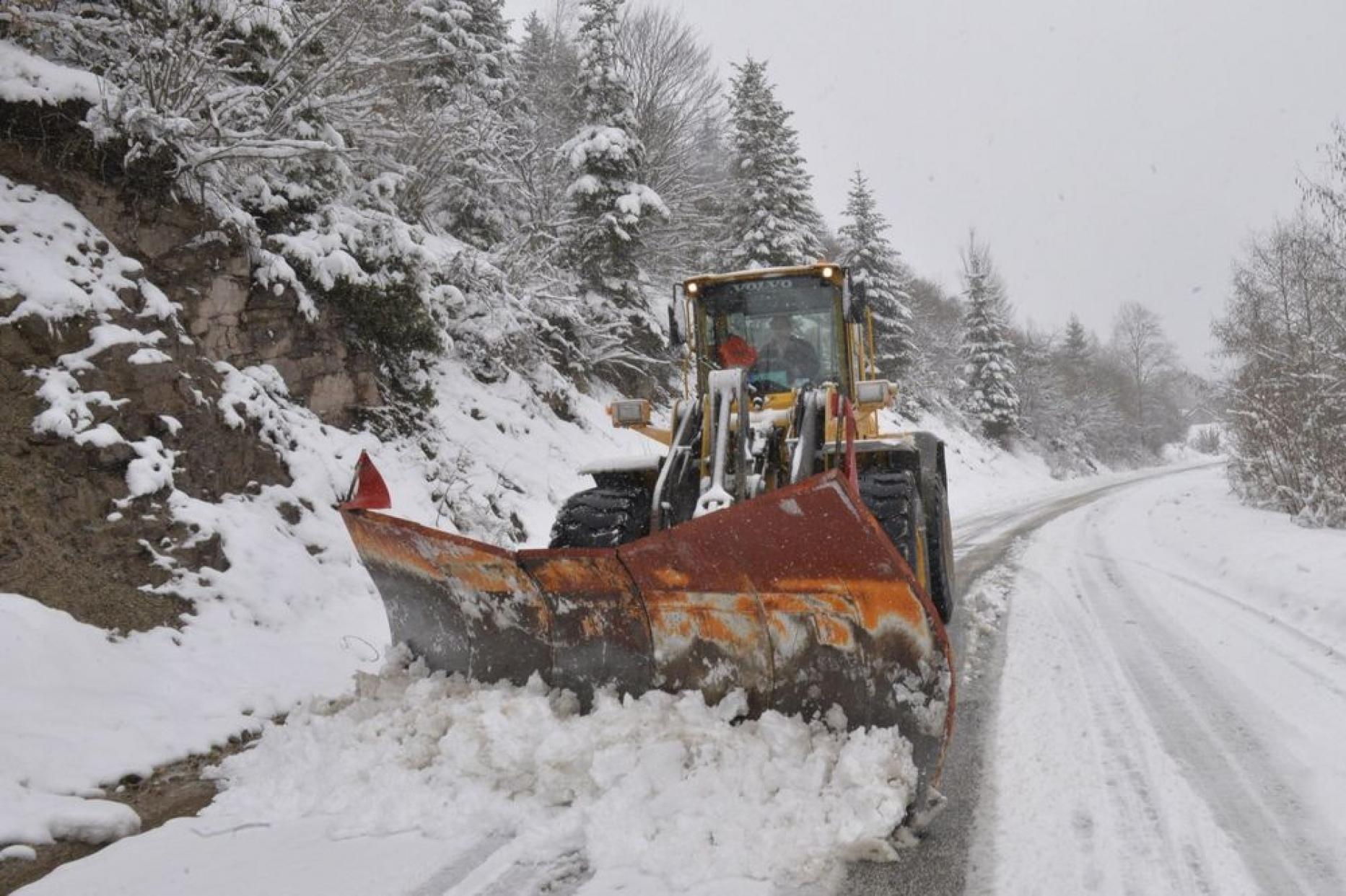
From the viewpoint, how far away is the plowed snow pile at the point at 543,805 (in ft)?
8.59

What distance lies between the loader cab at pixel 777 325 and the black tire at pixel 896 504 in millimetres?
1539

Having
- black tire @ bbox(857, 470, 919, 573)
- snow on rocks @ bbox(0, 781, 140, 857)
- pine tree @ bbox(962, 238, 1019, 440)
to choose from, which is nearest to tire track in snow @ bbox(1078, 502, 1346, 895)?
black tire @ bbox(857, 470, 919, 573)

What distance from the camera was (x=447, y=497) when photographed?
26.8 feet

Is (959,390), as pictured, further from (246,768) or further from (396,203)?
(246,768)

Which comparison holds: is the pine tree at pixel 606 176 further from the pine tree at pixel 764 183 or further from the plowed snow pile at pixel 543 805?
the plowed snow pile at pixel 543 805

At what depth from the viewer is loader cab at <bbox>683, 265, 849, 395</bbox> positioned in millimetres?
5816

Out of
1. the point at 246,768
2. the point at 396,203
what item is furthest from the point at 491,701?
the point at 396,203

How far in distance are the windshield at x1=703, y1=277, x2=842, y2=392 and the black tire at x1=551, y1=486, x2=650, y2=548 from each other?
4.95 feet

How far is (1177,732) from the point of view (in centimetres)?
370

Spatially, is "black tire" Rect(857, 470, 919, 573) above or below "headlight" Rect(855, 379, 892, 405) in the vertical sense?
below

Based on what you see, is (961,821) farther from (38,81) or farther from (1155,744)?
(38,81)

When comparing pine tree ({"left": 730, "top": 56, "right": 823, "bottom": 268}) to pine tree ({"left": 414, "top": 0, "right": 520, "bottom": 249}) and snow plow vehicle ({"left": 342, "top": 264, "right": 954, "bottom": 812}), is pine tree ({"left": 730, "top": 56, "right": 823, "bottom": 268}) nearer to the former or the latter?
pine tree ({"left": 414, "top": 0, "right": 520, "bottom": 249})

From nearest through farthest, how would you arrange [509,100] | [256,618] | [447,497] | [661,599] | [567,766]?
[567,766] < [661,599] < [256,618] < [447,497] < [509,100]

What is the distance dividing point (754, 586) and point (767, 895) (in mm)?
1127
